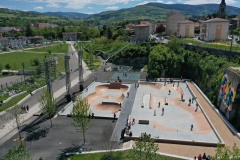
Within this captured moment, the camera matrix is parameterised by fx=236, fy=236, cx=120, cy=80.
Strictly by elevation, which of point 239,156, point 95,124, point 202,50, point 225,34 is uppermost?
point 225,34

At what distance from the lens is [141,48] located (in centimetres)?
7788

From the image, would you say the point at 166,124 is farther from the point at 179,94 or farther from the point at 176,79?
the point at 176,79

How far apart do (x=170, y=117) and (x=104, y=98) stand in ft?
47.2

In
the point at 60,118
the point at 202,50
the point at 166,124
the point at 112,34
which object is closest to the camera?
the point at 166,124

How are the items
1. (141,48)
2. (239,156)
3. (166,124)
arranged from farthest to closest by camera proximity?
(141,48) → (166,124) → (239,156)

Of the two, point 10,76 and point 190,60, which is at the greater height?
point 190,60

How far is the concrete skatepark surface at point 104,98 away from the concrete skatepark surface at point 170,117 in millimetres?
3285

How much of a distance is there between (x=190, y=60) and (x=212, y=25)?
1933 cm

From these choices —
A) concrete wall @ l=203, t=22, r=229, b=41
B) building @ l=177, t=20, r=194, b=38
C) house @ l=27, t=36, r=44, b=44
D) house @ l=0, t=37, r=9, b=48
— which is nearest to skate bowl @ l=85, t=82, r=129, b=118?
concrete wall @ l=203, t=22, r=229, b=41

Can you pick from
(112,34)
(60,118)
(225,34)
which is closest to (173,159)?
(60,118)

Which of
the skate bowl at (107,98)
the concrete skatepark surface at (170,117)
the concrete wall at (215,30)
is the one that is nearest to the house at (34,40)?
the skate bowl at (107,98)

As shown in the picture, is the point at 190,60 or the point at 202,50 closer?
the point at 190,60

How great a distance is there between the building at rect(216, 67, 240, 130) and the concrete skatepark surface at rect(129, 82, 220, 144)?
3.53 meters

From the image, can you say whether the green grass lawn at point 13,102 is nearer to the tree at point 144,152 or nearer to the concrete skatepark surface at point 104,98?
the concrete skatepark surface at point 104,98
